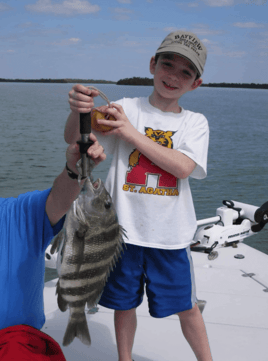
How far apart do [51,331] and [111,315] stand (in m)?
0.48

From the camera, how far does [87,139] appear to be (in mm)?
1388

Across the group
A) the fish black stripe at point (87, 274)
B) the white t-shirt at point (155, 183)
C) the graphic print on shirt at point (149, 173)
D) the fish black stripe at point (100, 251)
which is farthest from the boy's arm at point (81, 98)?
the graphic print on shirt at point (149, 173)

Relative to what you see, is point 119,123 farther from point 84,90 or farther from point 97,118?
point 84,90

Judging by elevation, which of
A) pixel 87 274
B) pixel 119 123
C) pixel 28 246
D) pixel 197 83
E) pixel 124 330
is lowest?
pixel 124 330

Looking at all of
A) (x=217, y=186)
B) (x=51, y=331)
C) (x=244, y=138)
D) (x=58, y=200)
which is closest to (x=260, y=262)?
(x=51, y=331)

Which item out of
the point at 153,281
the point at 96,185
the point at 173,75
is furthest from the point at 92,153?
the point at 153,281

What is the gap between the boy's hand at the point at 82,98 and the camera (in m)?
1.48

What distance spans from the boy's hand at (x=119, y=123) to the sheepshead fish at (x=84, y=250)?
24.4 inches

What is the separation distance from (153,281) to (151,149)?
0.79 meters

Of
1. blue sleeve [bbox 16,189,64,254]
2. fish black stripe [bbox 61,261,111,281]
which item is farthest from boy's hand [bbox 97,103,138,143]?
fish black stripe [bbox 61,261,111,281]

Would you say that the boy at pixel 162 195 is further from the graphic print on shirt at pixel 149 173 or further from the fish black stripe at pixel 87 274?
the fish black stripe at pixel 87 274

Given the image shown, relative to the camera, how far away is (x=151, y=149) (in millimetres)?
2096

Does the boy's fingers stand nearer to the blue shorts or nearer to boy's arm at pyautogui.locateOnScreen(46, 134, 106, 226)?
boy's arm at pyautogui.locateOnScreen(46, 134, 106, 226)

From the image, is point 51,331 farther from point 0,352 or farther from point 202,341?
point 0,352
